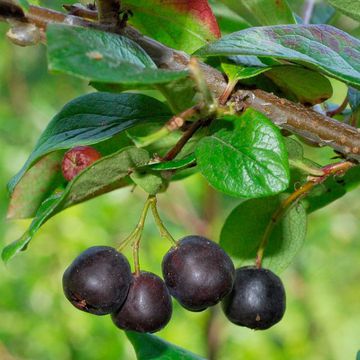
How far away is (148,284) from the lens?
2.97 ft

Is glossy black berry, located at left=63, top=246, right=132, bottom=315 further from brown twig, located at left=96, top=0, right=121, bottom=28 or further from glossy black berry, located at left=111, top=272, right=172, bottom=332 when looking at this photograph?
brown twig, located at left=96, top=0, right=121, bottom=28

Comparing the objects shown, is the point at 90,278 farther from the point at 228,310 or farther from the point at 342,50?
the point at 342,50

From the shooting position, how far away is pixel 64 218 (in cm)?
312

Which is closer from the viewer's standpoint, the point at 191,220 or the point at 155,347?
the point at 155,347

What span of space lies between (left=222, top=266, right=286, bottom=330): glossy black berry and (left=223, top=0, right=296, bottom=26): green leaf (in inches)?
14.5

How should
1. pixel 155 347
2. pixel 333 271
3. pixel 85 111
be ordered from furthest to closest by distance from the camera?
1. pixel 333 271
2. pixel 155 347
3. pixel 85 111

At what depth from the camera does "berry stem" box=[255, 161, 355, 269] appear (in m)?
0.98

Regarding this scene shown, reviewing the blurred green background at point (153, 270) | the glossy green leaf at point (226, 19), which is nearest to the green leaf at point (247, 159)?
the glossy green leaf at point (226, 19)

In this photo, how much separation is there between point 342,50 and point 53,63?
0.36m

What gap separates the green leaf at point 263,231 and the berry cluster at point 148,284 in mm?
238

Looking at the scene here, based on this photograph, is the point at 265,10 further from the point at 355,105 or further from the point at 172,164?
the point at 172,164

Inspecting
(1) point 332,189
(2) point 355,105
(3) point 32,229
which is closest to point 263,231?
(1) point 332,189

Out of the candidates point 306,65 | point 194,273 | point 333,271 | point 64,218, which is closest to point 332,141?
point 306,65

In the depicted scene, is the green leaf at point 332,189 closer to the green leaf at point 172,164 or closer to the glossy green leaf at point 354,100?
the glossy green leaf at point 354,100
